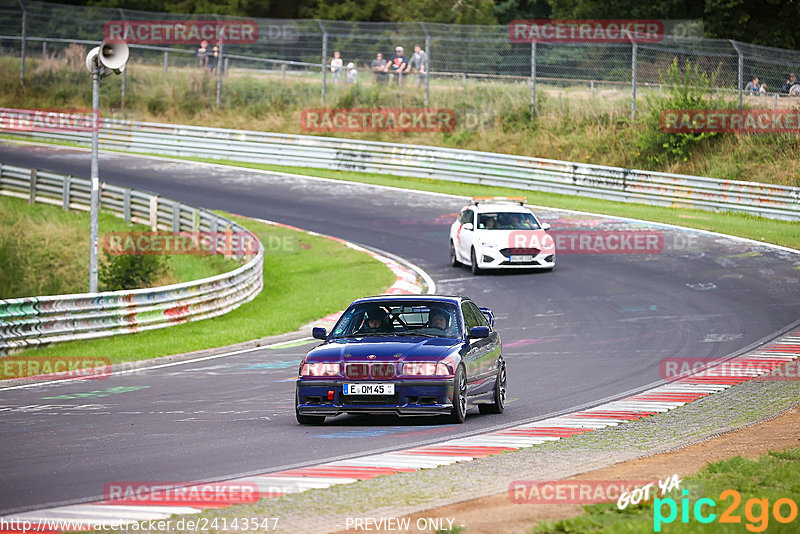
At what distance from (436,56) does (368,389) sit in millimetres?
32857

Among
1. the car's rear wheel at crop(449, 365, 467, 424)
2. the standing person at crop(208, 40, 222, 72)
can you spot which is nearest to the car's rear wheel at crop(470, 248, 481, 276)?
the car's rear wheel at crop(449, 365, 467, 424)

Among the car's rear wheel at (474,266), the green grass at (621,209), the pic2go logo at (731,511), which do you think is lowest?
the car's rear wheel at (474,266)

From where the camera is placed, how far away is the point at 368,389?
37.4 ft

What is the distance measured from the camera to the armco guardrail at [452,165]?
34.3 metres

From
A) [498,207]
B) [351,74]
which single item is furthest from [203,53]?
[498,207]

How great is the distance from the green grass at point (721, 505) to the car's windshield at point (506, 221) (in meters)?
17.6

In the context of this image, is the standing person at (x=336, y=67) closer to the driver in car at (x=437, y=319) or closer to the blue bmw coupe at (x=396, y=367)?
the driver in car at (x=437, y=319)

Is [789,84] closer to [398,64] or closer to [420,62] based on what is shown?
[420,62]

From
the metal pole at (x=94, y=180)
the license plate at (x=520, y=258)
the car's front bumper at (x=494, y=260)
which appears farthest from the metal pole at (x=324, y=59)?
the metal pole at (x=94, y=180)

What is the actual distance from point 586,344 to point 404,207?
1770cm

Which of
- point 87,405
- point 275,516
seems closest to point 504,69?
point 87,405

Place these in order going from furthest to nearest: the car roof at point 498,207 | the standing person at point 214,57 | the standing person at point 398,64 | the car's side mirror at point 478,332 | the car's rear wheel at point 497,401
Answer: the standing person at point 214,57
the standing person at point 398,64
the car roof at point 498,207
the car's rear wheel at point 497,401
the car's side mirror at point 478,332

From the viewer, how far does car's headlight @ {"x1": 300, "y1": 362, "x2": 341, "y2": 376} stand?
11.5 m

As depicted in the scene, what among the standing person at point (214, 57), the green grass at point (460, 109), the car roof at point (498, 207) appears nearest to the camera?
the car roof at point (498, 207)
